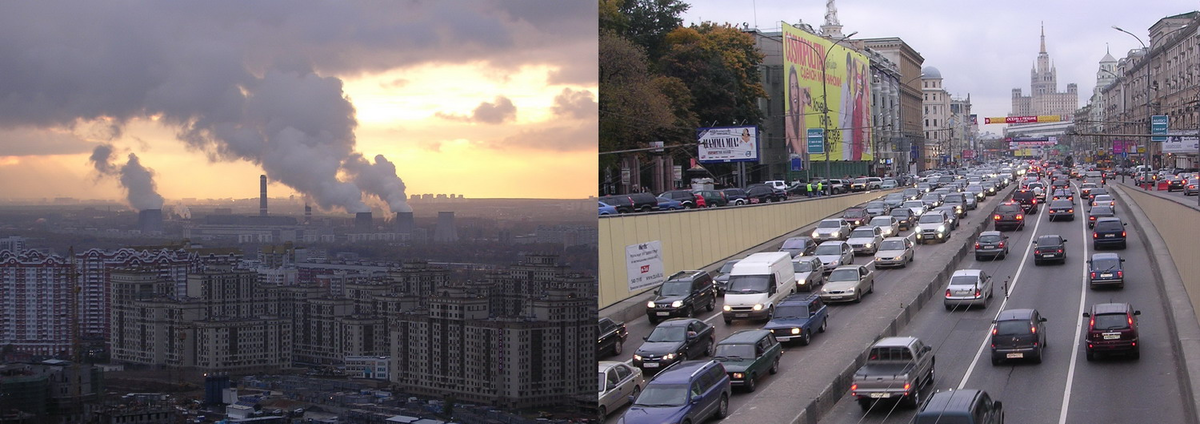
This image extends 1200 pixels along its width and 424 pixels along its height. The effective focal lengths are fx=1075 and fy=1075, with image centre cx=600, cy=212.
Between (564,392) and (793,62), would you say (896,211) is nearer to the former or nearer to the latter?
(793,62)

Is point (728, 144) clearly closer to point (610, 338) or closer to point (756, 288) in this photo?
point (756, 288)

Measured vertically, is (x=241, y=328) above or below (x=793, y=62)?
below

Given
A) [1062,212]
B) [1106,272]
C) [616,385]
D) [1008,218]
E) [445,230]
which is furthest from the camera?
[1062,212]

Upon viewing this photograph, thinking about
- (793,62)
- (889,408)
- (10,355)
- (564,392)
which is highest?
(793,62)

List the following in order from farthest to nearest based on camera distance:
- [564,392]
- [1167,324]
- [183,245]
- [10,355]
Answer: [1167,324] < [564,392] < [183,245] < [10,355]

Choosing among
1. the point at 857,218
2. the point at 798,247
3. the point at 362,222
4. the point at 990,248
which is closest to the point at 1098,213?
the point at 857,218

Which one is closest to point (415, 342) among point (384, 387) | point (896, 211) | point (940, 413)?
point (384, 387)

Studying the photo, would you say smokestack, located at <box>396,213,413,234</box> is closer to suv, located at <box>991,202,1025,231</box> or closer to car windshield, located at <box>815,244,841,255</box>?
car windshield, located at <box>815,244,841,255</box>
